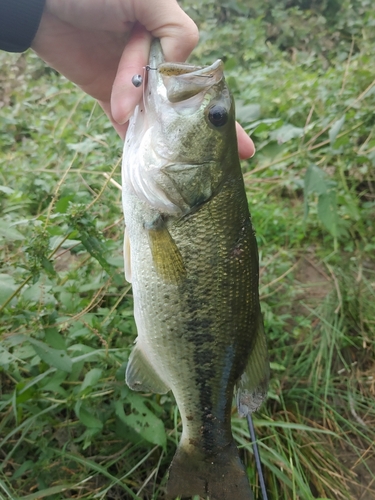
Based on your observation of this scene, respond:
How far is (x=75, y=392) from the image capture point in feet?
5.82

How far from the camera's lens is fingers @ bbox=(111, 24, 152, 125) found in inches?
59.2

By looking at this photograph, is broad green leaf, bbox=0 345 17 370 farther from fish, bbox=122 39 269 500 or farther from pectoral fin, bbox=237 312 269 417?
pectoral fin, bbox=237 312 269 417

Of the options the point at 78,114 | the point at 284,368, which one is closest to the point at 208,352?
the point at 284,368

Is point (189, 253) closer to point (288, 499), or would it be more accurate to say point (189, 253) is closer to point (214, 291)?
point (214, 291)

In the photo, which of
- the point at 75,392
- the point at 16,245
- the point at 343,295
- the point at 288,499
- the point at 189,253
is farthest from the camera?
the point at 343,295


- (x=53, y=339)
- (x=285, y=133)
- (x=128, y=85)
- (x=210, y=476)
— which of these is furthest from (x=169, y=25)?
(x=210, y=476)

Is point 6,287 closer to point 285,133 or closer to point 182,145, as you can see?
point 182,145

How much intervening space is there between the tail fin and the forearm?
1790 millimetres

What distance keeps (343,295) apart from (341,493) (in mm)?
1173

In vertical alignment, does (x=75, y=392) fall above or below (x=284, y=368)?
above

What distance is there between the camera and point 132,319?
7.23ft

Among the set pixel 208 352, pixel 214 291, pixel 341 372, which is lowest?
pixel 341 372

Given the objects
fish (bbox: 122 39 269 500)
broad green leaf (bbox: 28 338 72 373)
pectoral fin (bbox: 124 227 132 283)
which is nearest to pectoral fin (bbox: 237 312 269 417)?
fish (bbox: 122 39 269 500)

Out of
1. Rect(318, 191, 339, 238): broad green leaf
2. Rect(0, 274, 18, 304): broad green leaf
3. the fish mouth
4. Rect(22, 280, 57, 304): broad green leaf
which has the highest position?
the fish mouth
